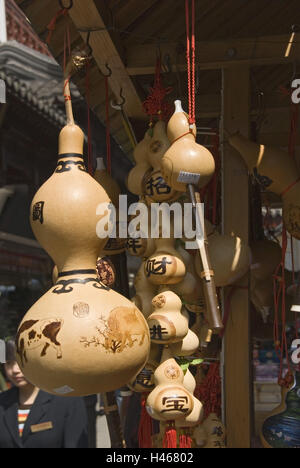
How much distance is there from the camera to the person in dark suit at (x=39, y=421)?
2334 mm

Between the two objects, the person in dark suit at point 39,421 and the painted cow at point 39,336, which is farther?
the person in dark suit at point 39,421

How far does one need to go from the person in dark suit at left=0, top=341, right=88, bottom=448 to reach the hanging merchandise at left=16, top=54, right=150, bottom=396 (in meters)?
1.21

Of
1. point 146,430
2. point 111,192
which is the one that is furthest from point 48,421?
point 111,192

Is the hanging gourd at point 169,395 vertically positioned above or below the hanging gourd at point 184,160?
below

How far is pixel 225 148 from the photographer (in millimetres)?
1929

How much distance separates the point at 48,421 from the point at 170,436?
0.81 metres

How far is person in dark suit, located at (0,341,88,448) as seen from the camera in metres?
2.33

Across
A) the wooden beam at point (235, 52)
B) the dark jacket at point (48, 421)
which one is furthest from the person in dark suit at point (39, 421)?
the wooden beam at point (235, 52)

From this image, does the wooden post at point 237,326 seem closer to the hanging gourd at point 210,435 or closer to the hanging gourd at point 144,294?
the hanging gourd at point 210,435

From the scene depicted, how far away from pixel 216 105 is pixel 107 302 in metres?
1.52

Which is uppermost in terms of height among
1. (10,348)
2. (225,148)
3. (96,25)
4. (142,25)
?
(142,25)

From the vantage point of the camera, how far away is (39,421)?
234cm
